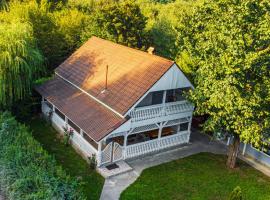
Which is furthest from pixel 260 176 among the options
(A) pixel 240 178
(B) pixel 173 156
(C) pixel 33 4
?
(C) pixel 33 4

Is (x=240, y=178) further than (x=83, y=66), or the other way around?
(x=83, y=66)

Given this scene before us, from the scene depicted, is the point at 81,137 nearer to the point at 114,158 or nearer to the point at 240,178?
the point at 114,158

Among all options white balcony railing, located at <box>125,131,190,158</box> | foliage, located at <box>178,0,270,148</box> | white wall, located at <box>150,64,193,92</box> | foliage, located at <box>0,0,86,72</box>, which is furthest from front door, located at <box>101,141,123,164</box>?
Result: foliage, located at <box>0,0,86,72</box>

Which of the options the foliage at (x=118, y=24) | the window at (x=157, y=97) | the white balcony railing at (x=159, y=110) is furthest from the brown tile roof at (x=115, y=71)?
the foliage at (x=118, y=24)

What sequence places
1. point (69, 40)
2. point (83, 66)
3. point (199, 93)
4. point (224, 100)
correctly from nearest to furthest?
point (224, 100) → point (199, 93) → point (83, 66) → point (69, 40)

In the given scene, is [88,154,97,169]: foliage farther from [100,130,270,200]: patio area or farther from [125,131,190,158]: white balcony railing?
[125,131,190,158]: white balcony railing

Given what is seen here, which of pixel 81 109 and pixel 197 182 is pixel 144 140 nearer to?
pixel 81 109

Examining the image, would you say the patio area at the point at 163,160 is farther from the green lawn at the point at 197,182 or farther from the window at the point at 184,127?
the window at the point at 184,127

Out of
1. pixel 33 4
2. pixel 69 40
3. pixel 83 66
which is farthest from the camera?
pixel 69 40
